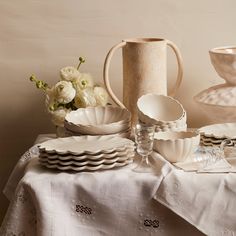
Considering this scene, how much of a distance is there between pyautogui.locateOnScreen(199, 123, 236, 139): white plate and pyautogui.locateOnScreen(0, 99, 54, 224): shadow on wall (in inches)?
21.4

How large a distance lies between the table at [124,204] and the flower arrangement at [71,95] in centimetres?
29

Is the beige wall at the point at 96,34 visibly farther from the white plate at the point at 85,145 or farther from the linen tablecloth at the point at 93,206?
the linen tablecloth at the point at 93,206

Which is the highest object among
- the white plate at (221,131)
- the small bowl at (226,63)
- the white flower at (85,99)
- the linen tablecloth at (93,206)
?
the small bowl at (226,63)

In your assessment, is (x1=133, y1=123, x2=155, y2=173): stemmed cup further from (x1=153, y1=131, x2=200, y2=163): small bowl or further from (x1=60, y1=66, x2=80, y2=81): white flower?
(x1=60, y1=66, x2=80, y2=81): white flower

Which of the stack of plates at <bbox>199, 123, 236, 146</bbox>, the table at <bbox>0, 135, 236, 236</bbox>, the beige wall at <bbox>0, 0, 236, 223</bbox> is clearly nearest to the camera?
the table at <bbox>0, 135, 236, 236</bbox>

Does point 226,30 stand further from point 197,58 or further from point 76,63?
point 76,63

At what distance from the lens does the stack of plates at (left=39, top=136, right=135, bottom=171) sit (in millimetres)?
1062

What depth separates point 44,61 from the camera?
5.17ft

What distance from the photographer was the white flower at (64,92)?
4.27 ft

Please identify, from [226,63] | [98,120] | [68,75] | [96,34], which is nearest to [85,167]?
[98,120]

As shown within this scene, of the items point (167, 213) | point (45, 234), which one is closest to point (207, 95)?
point (167, 213)

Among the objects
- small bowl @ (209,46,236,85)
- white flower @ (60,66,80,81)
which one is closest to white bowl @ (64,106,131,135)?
white flower @ (60,66,80,81)

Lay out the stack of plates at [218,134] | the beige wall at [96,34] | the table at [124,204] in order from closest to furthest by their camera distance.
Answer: the table at [124,204] → the stack of plates at [218,134] → the beige wall at [96,34]

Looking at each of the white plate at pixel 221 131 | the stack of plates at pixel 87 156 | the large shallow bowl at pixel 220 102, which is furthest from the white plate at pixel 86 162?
the large shallow bowl at pixel 220 102
